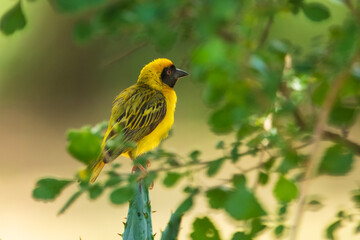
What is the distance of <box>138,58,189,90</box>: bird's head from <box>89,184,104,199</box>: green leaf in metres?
Result: 1.33

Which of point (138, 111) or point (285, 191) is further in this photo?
point (138, 111)

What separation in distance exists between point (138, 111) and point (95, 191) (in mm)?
1253

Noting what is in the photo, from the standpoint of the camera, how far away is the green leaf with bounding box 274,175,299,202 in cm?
95

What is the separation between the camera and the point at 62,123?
746 centimetres

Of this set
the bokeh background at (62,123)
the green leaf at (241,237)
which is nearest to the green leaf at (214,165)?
the green leaf at (241,237)

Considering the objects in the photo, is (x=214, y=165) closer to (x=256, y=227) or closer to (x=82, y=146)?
(x=256, y=227)

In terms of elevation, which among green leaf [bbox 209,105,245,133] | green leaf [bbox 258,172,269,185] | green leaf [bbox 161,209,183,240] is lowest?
green leaf [bbox 209,105,245,133]

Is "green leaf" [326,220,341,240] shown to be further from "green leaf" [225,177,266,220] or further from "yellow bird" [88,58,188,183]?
"yellow bird" [88,58,188,183]

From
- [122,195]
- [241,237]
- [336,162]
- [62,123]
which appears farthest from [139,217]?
[62,123]

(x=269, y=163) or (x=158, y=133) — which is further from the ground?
(x=158, y=133)

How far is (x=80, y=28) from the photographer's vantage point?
38.2 inches

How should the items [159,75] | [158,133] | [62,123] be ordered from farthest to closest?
[62,123], [159,75], [158,133]

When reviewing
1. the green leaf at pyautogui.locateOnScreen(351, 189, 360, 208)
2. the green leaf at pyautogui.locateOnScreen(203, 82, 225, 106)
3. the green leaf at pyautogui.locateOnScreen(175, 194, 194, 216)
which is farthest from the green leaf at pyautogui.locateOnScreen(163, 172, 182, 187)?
the green leaf at pyautogui.locateOnScreen(351, 189, 360, 208)

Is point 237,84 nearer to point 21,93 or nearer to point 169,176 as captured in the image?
point 169,176
